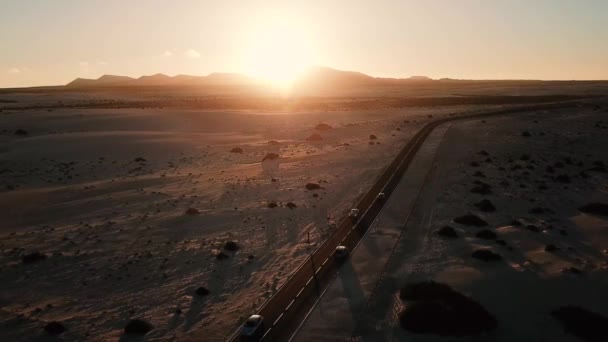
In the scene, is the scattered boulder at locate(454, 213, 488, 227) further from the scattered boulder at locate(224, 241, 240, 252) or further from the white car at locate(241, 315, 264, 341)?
the white car at locate(241, 315, 264, 341)

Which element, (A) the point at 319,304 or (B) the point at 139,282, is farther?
(B) the point at 139,282

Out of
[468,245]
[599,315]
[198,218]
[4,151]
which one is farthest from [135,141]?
[599,315]

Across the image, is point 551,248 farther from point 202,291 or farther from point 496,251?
point 202,291

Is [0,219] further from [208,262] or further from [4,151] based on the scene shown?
[4,151]

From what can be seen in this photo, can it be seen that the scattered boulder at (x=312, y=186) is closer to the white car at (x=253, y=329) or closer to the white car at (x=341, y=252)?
the white car at (x=341, y=252)

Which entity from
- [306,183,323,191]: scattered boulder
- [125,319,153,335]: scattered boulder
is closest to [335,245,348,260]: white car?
[125,319,153,335]: scattered boulder

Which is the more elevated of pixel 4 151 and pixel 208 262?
pixel 4 151
